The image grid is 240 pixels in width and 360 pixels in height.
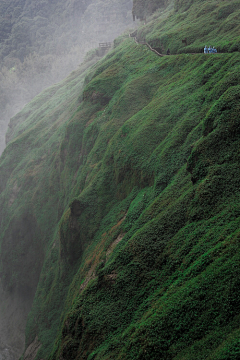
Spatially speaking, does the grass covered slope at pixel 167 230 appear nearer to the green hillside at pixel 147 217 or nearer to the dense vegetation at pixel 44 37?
the green hillside at pixel 147 217

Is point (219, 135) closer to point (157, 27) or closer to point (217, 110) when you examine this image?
point (217, 110)

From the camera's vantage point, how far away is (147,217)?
1393 centimetres

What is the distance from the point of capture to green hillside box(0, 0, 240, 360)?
8586 millimetres

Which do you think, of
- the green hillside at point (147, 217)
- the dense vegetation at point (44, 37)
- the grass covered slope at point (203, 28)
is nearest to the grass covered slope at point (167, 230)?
the green hillside at point (147, 217)

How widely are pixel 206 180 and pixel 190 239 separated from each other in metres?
2.38

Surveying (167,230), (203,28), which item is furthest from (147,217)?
(203,28)

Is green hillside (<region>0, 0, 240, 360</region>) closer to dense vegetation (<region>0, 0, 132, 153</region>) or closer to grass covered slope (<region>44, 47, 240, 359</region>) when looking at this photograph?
grass covered slope (<region>44, 47, 240, 359</region>)

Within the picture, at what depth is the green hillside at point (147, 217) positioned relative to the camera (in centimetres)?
859

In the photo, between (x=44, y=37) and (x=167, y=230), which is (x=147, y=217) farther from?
(x=44, y=37)

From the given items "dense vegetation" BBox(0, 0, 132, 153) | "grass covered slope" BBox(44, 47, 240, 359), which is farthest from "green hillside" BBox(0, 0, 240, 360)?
"dense vegetation" BBox(0, 0, 132, 153)

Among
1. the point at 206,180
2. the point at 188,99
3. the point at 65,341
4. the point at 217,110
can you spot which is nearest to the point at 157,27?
the point at 188,99

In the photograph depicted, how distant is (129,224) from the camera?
51.8 ft

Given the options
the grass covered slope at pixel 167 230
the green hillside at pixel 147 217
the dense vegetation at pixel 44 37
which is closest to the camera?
the grass covered slope at pixel 167 230

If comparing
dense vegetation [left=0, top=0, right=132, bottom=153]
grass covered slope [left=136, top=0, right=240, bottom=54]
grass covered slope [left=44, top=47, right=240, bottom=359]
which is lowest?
grass covered slope [left=44, top=47, right=240, bottom=359]
